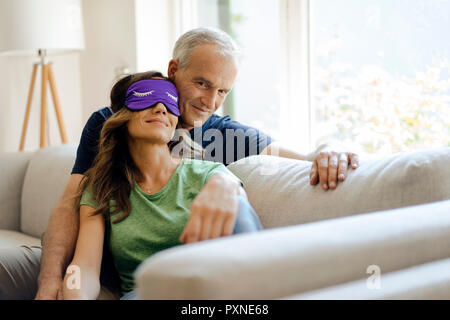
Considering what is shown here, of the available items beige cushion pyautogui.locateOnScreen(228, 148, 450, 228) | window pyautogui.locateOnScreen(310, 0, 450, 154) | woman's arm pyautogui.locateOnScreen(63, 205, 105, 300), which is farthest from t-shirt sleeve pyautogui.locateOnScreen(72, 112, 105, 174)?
window pyautogui.locateOnScreen(310, 0, 450, 154)

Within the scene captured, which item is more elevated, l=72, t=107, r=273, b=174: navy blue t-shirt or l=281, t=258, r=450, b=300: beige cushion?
l=72, t=107, r=273, b=174: navy blue t-shirt

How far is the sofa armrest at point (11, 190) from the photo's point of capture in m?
2.77

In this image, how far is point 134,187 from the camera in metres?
1.56

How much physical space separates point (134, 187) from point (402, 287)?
0.83 meters

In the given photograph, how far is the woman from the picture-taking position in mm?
1447

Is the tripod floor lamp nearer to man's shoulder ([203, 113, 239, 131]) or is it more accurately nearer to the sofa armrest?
the sofa armrest

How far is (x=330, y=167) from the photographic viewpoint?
144cm

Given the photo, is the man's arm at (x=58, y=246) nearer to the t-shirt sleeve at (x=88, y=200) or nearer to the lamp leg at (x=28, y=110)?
the t-shirt sleeve at (x=88, y=200)

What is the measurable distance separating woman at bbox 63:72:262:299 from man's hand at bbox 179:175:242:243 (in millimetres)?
332

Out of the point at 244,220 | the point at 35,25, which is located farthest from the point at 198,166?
the point at 35,25

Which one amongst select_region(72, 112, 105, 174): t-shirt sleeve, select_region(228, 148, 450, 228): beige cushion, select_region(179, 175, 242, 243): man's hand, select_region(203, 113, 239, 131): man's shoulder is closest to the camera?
select_region(179, 175, 242, 243): man's hand

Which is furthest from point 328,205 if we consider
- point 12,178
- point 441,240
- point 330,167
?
point 12,178

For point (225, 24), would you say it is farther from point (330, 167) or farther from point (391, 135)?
point (330, 167)

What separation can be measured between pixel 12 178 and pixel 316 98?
1.66m
